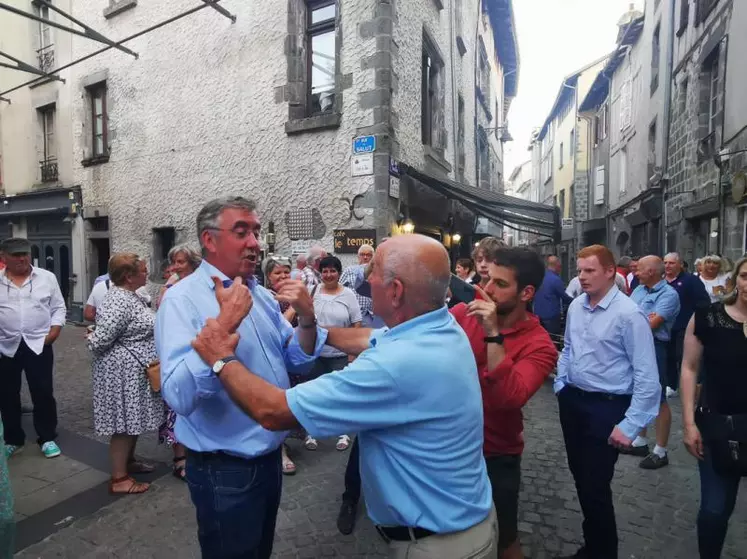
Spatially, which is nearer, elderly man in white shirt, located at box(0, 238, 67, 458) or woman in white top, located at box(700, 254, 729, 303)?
elderly man in white shirt, located at box(0, 238, 67, 458)

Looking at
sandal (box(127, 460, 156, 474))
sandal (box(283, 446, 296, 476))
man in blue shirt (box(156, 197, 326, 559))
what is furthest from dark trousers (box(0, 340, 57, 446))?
man in blue shirt (box(156, 197, 326, 559))

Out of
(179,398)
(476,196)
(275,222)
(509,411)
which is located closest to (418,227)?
(476,196)

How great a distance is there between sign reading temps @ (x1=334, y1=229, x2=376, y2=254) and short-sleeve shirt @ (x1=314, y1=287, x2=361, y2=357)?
2876mm

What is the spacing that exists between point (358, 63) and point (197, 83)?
3.68 meters

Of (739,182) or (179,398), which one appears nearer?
(179,398)

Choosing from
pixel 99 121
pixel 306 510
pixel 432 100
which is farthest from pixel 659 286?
pixel 99 121

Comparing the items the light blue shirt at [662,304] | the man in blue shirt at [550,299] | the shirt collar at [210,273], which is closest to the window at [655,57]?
the man in blue shirt at [550,299]

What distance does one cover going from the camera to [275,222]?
335 inches

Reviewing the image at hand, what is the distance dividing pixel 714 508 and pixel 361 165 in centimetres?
626

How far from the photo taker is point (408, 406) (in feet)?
4.26

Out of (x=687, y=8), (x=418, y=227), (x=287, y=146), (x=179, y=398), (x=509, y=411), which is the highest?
(x=687, y=8)

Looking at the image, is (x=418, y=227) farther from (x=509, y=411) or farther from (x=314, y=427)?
(x=314, y=427)

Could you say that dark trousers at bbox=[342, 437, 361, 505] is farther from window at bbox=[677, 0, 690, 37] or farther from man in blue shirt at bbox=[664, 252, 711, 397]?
window at bbox=[677, 0, 690, 37]

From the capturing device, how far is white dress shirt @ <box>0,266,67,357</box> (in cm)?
420
